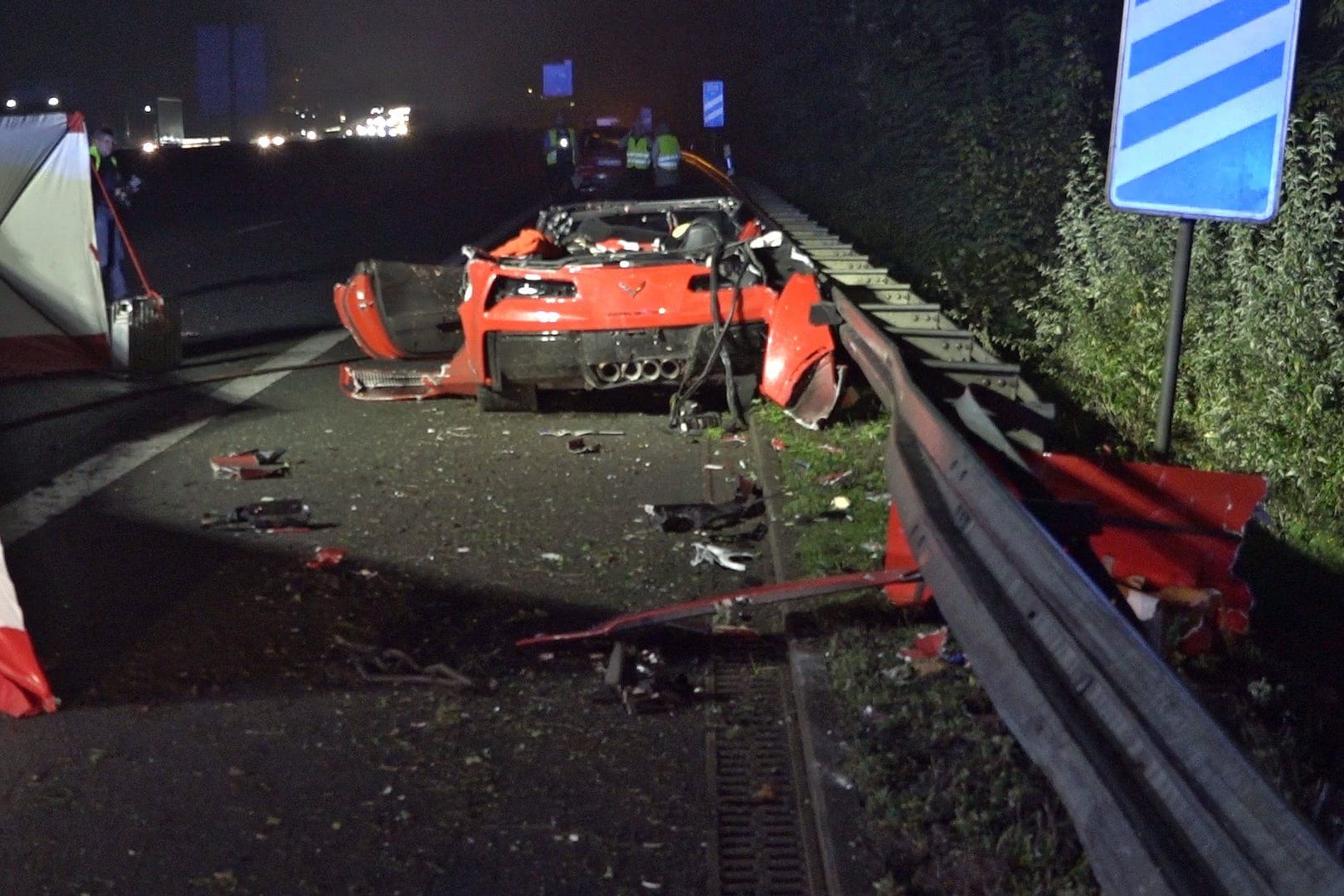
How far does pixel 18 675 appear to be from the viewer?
496 cm

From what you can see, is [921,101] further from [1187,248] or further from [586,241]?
[1187,248]

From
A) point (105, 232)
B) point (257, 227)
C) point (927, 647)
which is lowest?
point (257, 227)

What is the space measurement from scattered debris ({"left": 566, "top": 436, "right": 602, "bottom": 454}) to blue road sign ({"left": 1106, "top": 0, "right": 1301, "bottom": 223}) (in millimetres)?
3882

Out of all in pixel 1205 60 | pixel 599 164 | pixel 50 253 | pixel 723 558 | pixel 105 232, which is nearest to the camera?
pixel 1205 60

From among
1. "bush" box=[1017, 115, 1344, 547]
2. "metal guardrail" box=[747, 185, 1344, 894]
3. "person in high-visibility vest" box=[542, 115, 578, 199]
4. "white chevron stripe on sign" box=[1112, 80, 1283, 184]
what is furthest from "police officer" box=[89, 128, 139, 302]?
"person in high-visibility vest" box=[542, 115, 578, 199]

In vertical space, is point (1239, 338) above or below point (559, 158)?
above

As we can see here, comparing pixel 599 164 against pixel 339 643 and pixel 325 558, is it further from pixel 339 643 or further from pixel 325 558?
pixel 339 643

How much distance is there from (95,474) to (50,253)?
4328 mm

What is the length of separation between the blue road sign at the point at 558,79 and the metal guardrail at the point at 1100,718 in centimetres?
6587

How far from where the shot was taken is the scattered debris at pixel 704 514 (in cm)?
716

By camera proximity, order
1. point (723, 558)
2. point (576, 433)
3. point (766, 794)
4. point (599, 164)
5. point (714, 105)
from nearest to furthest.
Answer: point (766, 794) < point (723, 558) < point (576, 433) < point (599, 164) < point (714, 105)

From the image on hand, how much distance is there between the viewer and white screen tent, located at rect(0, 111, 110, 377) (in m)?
11.8

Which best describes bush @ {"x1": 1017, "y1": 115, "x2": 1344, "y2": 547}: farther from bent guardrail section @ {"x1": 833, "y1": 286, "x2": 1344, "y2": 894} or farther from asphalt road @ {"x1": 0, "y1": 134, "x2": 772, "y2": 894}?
Answer: bent guardrail section @ {"x1": 833, "y1": 286, "x2": 1344, "y2": 894}

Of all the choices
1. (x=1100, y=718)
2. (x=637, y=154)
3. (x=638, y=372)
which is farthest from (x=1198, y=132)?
(x=637, y=154)
